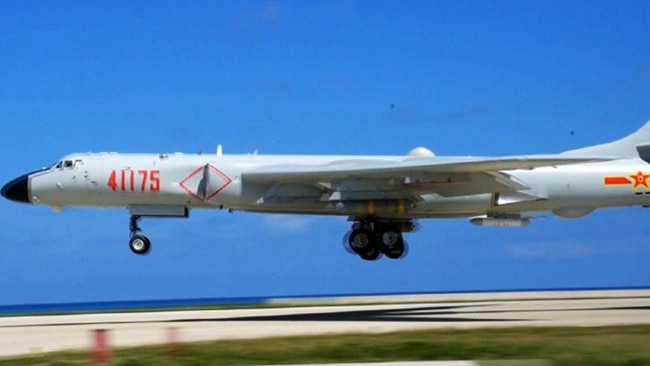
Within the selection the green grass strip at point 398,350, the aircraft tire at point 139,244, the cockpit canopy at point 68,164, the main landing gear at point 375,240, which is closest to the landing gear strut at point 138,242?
the aircraft tire at point 139,244

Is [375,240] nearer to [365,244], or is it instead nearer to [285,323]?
[365,244]

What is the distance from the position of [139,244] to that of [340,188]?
263 inches

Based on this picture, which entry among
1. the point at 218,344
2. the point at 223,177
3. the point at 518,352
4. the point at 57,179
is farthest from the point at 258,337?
the point at 57,179

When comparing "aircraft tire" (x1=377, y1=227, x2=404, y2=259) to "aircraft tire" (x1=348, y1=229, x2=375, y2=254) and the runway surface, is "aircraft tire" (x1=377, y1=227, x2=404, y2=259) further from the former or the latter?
the runway surface

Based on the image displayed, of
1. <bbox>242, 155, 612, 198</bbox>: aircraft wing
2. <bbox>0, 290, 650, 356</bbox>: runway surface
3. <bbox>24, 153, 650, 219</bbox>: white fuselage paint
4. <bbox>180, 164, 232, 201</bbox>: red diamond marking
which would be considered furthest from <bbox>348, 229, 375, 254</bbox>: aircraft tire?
<bbox>180, 164, 232, 201</bbox>: red diamond marking

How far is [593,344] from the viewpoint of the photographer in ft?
62.0

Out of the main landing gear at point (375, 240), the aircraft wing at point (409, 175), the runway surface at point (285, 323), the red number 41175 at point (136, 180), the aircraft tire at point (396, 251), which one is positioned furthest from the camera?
the aircraft tire at point (396, 251)

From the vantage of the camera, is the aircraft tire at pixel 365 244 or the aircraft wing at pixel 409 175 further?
the aircraft tire at pixel 365 244

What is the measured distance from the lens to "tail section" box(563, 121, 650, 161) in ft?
112

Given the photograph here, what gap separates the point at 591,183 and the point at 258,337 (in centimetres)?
1549

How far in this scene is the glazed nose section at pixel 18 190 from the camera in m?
34.2

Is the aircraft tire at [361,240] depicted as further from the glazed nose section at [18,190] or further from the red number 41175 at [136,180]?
the glazed nose section at [18,190]

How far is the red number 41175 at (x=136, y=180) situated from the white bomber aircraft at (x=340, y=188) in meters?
0.03

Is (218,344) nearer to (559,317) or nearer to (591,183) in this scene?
(559,317)
